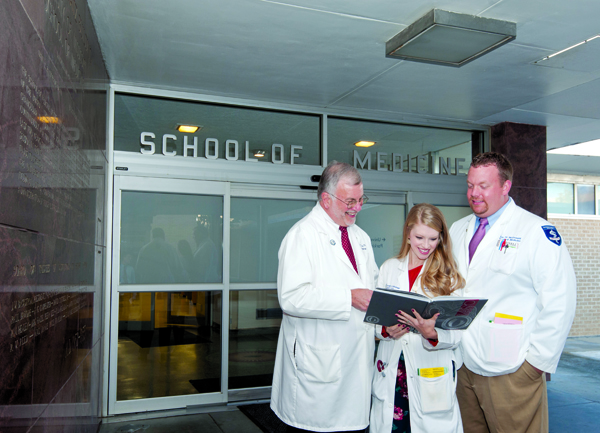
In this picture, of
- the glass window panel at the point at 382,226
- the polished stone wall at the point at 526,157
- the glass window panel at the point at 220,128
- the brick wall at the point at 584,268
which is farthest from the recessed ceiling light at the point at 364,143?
the brick wall at the point at 584,268

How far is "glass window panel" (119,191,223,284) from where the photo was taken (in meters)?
4.47

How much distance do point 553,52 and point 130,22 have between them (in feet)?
9.88

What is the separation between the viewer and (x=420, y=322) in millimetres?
2186

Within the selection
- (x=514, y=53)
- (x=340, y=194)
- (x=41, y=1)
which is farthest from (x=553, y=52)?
(x=41, y=1)

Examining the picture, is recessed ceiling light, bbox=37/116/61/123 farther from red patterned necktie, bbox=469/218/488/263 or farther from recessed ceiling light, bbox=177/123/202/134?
recessed ceiling light, bbox=177/123/202/134

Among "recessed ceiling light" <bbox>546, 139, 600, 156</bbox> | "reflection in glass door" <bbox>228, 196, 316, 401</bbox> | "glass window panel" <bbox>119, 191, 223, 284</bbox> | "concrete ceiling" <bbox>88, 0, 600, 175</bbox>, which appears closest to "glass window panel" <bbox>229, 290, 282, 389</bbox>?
"reflection in glass door" <bbox>228, 196, 316, 401</bbox>

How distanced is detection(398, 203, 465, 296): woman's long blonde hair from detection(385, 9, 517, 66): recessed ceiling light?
4.25 ft

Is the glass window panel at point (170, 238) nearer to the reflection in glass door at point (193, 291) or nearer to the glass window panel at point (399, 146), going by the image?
the reflection in glass door at point (193, 291)

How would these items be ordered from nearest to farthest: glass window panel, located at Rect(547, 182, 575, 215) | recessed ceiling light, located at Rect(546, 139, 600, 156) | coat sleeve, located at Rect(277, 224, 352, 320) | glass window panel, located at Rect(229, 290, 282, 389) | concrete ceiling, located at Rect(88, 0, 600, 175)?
coat sleeve, located at Rect(277, 224, 352, 320) < concrete ceiling, located at Rect(88, 0, 600, 175) < glass window panel, located at Rect(229, 290, 282, 389) < recessed ceiling light, located at Rect(546, 139, 600, 156) < glass window panel, located at Rect(547, 182, 575, 215)

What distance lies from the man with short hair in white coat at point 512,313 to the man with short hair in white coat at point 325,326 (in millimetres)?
589

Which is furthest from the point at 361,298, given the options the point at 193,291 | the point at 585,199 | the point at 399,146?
the point at 585,199

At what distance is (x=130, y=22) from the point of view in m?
3.27

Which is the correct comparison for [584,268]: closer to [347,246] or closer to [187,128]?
[187,128]

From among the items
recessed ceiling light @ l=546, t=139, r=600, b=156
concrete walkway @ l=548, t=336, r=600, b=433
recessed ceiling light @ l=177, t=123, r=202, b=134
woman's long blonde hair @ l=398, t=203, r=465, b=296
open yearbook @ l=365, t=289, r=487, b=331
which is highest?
recessed ceiling light @ l=546, t=139, r=600, b=156
